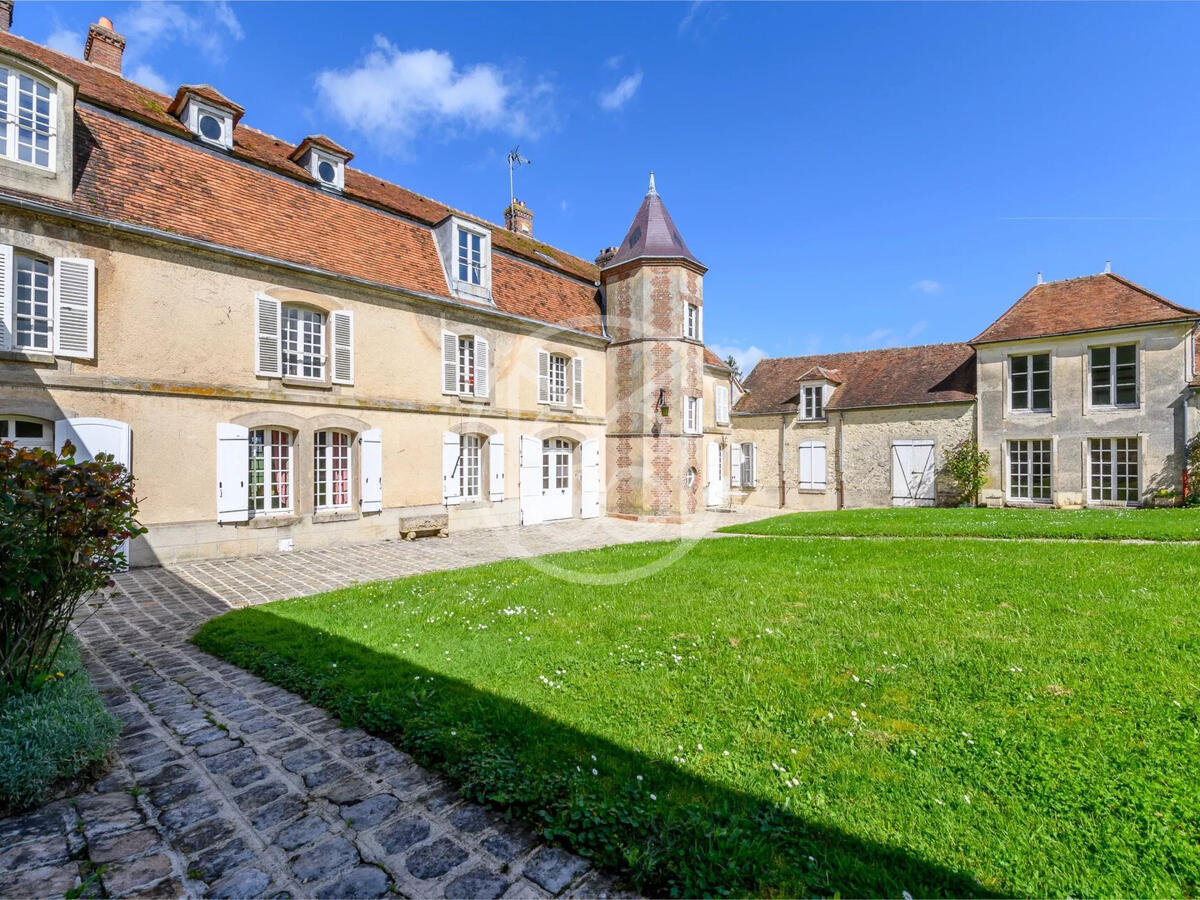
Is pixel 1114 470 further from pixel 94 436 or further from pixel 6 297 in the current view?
pixel 6 297

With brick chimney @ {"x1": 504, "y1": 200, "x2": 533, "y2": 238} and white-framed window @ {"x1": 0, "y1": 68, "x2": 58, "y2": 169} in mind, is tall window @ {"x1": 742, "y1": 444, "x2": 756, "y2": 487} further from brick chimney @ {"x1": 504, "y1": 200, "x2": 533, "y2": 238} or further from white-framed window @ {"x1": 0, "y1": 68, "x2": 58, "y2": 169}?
white-framed window @ {"x1": 0, "y1": 68, "x2": 58, "y2": 169}

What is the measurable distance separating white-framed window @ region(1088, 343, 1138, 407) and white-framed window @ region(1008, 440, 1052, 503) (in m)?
1.93

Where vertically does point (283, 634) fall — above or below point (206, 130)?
below

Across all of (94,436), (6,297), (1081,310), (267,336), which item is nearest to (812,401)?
Answer: (1081,310)

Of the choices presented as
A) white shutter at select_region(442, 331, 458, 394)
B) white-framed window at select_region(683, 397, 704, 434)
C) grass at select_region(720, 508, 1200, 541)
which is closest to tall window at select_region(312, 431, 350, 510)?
white shutter at select_region(442, 331, 458, 394)

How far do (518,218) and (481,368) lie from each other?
9.03m

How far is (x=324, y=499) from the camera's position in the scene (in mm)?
11422

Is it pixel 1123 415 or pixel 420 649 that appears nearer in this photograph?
pixel 420 649

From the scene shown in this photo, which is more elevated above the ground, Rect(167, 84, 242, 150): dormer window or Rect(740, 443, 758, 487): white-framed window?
Rect(167, 84, 242, 150): dormer window

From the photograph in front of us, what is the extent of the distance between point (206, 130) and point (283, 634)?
1108 centimetres

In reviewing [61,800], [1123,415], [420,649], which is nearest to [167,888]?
[61,800]

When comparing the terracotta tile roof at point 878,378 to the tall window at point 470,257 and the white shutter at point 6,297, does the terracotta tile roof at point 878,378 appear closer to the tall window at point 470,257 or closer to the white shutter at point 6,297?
the tall window at point 470,257

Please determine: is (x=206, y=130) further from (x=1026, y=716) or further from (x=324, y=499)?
(x=1026, y=716)

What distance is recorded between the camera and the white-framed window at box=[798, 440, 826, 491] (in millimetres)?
21688
